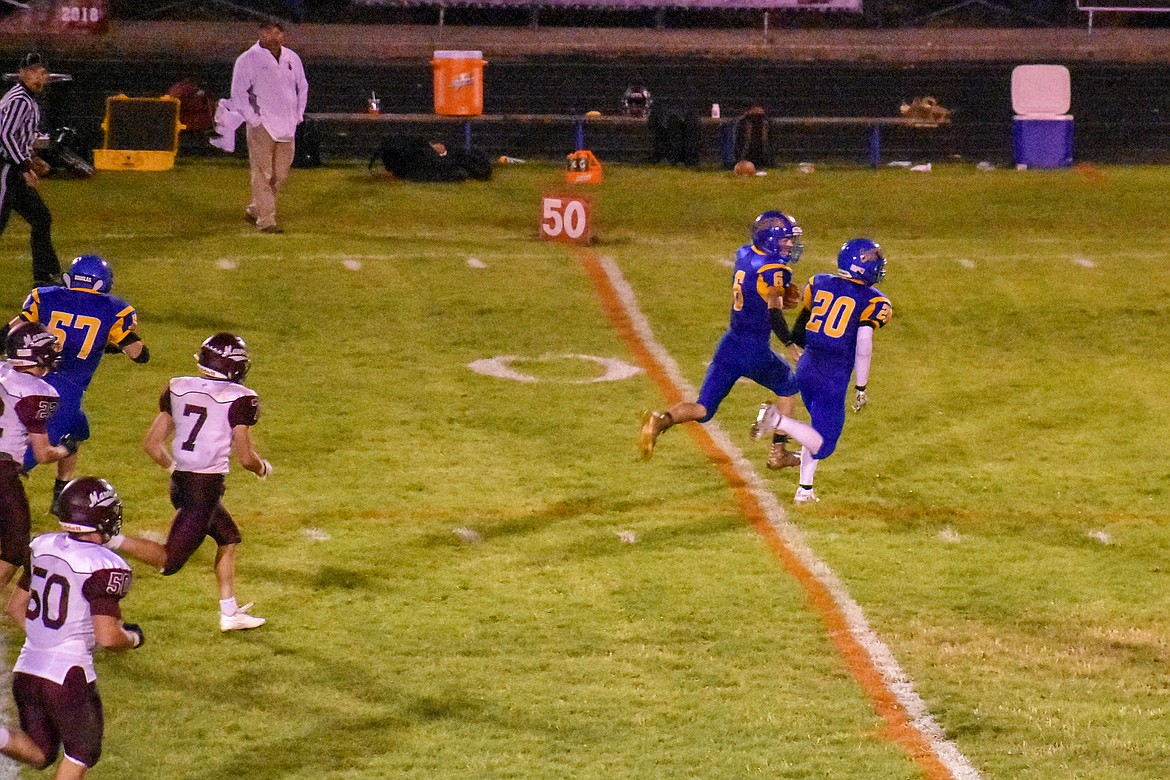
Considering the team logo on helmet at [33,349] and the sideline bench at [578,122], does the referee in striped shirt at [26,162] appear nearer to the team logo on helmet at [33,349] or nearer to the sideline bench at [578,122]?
the team logo on helmet at [33,349]

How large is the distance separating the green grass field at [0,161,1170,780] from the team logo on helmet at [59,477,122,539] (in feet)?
3.47

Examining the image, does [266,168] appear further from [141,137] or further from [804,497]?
[804,497]

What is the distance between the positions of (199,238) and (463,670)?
30.8 feet

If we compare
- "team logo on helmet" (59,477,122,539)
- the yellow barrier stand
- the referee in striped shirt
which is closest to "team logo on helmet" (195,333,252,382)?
"team logo on helmet" (59,477,122,539)

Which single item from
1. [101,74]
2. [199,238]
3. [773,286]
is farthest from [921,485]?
[101,74]

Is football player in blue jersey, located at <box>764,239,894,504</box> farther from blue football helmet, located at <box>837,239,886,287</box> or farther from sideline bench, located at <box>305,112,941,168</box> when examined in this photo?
sideline bench, located at <box>305,112,941,168</box>


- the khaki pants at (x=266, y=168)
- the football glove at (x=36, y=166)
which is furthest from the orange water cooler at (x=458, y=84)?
the football glove at (x=36, y=166)

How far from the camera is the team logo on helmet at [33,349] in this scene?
6.91m

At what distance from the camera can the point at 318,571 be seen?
8.12 meters

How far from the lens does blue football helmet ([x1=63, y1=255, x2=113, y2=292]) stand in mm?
8344

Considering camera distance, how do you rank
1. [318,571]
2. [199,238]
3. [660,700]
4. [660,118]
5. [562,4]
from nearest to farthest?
[660,700], [318,571], [199,238], [660,118], [562,4]

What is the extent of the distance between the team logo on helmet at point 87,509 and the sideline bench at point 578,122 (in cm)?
1501

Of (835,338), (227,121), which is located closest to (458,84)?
(227,121)

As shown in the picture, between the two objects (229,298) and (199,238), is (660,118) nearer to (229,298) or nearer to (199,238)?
(199,238)
